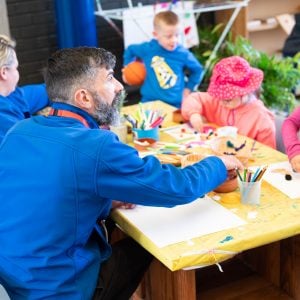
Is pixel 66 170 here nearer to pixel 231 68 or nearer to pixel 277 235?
pixel 277 235

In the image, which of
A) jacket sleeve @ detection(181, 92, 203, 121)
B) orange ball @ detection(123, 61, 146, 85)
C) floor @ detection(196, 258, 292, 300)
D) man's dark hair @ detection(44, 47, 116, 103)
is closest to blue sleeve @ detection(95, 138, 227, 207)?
man's dark hair @ detection(44, 47, 116, 103)

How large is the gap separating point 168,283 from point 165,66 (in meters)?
2.01

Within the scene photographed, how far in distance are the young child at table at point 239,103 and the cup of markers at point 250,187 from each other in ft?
2.42

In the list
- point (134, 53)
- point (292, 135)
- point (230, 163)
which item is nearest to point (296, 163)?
point (292, 135)

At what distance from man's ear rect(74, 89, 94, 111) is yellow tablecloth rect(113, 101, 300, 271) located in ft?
1.23

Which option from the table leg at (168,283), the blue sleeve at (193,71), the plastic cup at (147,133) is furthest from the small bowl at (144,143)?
the blue sleeve at (193,71)

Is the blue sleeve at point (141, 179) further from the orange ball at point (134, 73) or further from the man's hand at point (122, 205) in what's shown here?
the orange ball at point (134, 73)

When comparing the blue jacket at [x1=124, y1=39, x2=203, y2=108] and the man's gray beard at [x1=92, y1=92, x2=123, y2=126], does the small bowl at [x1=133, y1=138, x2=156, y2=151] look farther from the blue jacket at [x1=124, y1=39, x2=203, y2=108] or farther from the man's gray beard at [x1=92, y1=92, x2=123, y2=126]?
the blue jacket at [x1=124, y1=39, x2=203, y2=108]

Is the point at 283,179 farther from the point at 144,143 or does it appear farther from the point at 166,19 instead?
the point at 166,19

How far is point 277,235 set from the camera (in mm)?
1763

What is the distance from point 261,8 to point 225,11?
1.41 ft

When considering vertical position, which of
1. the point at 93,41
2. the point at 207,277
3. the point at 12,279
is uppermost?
the point at 93,41

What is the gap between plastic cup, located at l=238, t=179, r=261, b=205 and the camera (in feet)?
6.32

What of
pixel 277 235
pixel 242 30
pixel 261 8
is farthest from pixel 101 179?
pixel 261 8
